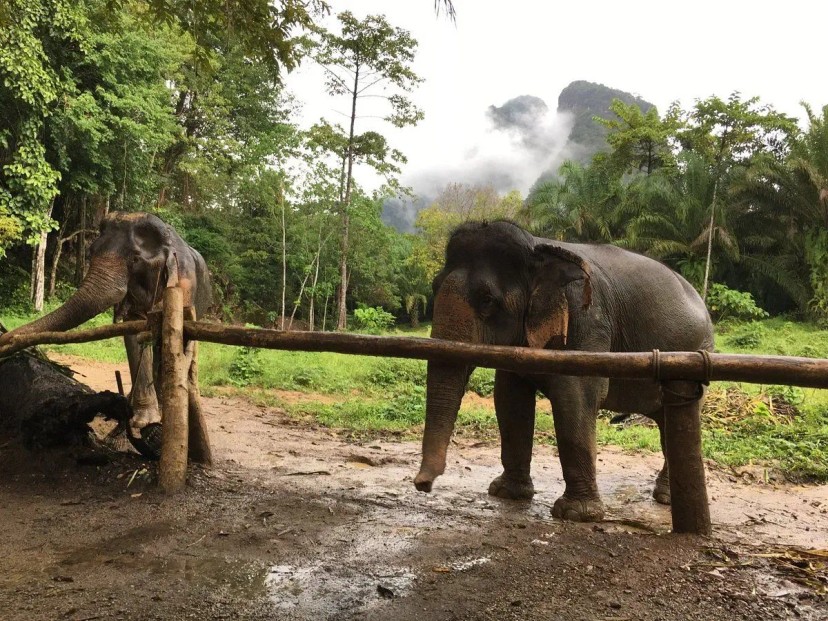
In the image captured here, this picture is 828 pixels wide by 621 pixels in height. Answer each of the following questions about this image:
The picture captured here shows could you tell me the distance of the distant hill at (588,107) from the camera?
8100 cm

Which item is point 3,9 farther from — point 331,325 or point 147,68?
point 331,325

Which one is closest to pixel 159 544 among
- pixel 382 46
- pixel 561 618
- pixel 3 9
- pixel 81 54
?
pixel 561 618

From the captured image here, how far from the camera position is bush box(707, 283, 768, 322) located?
74.1 ft

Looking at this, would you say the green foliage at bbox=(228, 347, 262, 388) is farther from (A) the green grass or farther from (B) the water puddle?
(B) the water puddle

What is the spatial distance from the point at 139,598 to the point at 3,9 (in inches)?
260

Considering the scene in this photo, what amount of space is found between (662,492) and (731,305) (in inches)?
770

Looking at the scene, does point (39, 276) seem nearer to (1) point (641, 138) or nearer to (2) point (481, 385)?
(2) point (481, 385)

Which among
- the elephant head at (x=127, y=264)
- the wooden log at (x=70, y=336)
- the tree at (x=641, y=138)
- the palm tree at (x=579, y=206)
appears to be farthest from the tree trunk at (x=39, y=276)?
the tree at (x=641, y=138)

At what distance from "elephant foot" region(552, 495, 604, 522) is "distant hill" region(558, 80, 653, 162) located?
7621 centimetres

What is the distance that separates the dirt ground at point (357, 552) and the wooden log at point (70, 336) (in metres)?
0.78

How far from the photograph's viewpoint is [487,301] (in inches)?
175

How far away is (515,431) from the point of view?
527 centimetres

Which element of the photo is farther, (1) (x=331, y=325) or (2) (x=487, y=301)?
(1) (x=331, y=325)

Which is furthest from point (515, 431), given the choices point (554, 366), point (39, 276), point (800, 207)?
point (800, 207)
